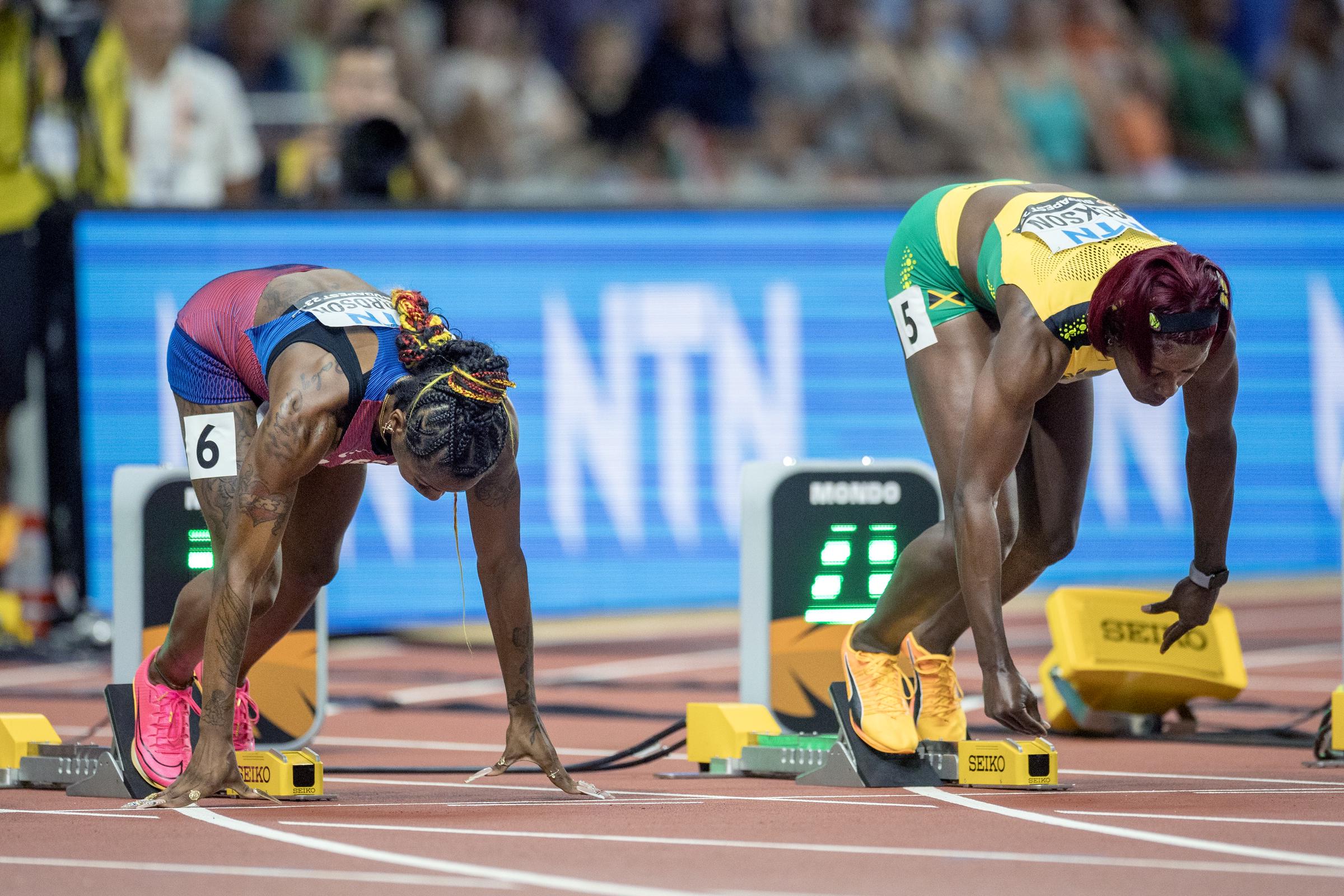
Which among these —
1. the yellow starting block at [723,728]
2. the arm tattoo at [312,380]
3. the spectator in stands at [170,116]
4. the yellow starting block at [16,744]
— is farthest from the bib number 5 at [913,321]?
the spectator in stands at [170,116]

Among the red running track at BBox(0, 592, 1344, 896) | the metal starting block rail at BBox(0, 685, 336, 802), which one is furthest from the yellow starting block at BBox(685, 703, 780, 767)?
the metal starting block rail at BBox(0, 685, 336, 802)

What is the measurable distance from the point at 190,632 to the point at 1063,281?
262 centimetres

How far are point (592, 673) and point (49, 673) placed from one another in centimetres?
261

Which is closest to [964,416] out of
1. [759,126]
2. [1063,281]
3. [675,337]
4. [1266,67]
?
[1063,281]

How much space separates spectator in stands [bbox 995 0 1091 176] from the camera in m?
14.6

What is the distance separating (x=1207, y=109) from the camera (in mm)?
15391

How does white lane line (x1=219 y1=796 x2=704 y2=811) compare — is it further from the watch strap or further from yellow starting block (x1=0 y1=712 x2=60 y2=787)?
the watch strap

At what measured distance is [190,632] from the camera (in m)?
5.96

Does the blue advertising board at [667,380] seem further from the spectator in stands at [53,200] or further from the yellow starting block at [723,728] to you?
the yellow starting block at [723,728]

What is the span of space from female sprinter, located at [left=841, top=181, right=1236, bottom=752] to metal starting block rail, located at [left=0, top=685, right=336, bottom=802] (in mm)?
1673

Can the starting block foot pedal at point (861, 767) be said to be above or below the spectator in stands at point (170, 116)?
below

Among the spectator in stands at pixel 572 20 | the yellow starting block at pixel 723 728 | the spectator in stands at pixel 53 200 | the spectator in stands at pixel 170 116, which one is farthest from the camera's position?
the spectator in stands at pixel 572 20

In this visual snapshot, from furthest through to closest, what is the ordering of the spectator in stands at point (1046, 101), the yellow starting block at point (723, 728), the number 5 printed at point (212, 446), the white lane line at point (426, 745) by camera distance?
the spectator in stands at point (1046, 101)
the white lane line at point (426, 745)
the yellow starting block at point (723, 728)
the number 5 printed at point (212, 446)

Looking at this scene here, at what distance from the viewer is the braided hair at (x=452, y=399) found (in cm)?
534
